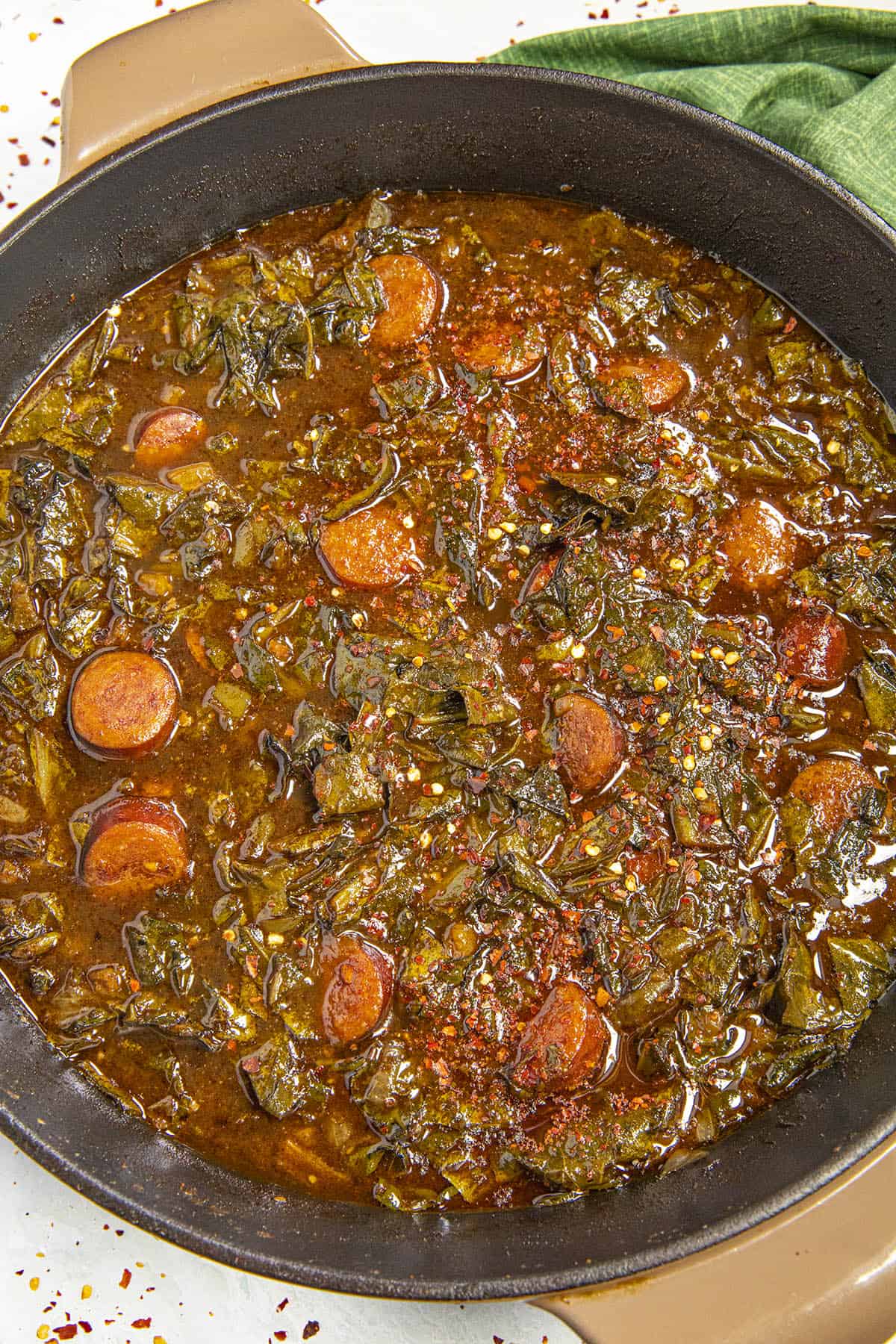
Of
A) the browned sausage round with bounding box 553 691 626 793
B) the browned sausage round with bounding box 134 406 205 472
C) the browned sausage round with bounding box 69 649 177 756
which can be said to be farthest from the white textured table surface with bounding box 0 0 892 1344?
the browned sausage round with bounding box 134 406 205 472

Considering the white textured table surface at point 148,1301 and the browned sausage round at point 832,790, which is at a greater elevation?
the browned sausage round at point 832,790

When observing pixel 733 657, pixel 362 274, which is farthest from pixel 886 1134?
pixel 362 274

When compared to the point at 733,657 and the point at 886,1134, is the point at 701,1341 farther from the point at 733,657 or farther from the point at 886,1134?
the point at 733,657

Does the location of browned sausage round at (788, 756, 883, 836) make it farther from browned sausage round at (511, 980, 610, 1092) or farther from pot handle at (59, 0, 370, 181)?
pot handle at (59, 0, 370, 181)

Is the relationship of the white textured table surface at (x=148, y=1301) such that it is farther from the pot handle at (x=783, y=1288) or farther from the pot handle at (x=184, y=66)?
the pot handle at (x=184, y=66)

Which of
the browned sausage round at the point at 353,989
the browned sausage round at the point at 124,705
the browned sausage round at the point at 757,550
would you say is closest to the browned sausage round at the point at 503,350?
the browned sausage round at the point at 757,550

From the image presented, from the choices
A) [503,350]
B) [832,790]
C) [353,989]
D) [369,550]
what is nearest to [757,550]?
[832,790]
